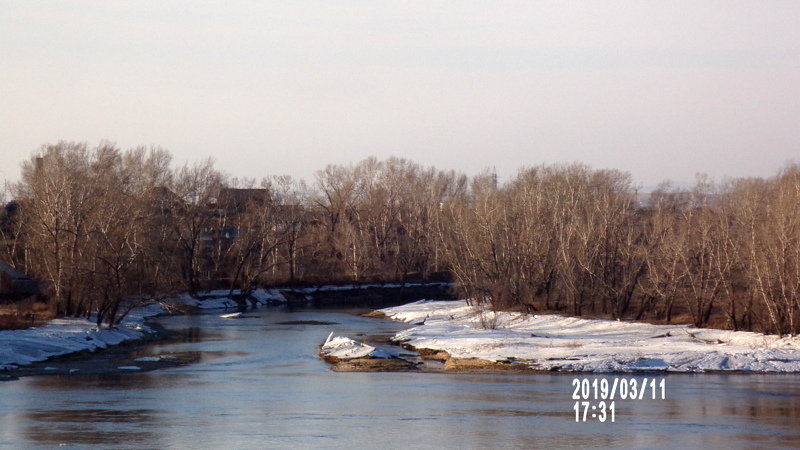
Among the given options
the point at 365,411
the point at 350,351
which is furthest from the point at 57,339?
the point at 365,411

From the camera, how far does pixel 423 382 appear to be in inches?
1190

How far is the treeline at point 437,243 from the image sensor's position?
41375 millimetres

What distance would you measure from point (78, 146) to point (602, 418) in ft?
205

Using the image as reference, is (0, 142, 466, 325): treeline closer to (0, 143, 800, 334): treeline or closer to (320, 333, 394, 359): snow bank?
(0, 143, 800, 334): treeline

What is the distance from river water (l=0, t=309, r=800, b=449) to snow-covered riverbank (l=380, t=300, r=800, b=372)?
152 centimetres

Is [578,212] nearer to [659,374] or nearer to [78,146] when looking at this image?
[659,374]

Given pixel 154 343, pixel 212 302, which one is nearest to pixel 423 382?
pixel 154 343

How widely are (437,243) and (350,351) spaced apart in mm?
48884

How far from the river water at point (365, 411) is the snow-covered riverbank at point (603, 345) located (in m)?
1.52

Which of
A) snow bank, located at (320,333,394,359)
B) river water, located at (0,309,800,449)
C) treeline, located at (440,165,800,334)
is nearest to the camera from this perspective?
river water, located at (0,309,800,449)

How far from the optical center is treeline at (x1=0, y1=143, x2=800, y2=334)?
41375mm
